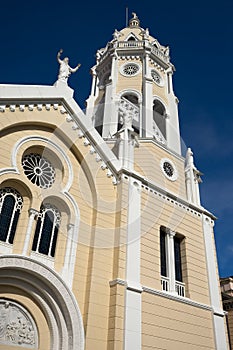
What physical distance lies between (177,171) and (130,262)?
731cm

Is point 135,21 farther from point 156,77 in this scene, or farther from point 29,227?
point 29,227

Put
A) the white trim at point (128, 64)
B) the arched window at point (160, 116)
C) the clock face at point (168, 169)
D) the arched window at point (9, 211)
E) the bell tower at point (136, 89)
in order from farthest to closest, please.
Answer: the white trim at point (128, 64)
the arched window at point (160, 116)
the bell tower at point (136, 89)
the clock face at point (168, 169)
the arched window at point (9, 211)

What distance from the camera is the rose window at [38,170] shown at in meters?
12.2

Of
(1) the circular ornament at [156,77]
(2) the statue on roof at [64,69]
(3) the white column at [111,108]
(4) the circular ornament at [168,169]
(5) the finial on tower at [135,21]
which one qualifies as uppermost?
(5) the finial on tower at [135,21]

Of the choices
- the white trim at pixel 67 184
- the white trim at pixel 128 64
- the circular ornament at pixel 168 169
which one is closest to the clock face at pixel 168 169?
the circular ornament at pixel 168 169

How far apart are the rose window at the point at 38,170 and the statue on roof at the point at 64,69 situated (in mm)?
4417

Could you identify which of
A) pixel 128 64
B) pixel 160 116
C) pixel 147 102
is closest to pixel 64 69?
pixel 147 102

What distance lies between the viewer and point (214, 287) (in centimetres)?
1462

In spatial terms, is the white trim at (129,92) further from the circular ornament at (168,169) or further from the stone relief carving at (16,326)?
the stone relief carving at (16,326)

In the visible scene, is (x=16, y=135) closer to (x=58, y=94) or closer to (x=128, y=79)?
(x=58, y=94)

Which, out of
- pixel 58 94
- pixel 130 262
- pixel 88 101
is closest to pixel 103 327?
pixel 130 262

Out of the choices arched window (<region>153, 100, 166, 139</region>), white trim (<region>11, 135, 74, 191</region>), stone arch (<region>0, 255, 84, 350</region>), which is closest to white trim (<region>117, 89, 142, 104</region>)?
arched window (<region>153, 100, 166, 139</region>)

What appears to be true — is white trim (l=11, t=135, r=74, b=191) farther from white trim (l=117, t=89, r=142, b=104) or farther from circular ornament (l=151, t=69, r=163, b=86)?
circular ornament (l=151, t=69, r=163, b=86)

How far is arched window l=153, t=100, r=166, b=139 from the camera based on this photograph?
21.8 meters
